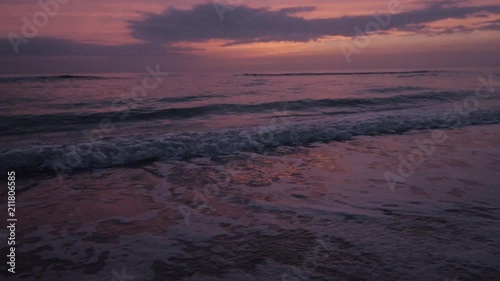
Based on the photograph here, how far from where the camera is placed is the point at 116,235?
158 inches

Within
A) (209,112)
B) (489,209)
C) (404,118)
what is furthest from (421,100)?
(489,209)

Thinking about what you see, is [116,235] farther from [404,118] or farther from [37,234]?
[404,118]

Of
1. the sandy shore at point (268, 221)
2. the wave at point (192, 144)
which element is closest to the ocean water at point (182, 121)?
the wave at point (192, 144)

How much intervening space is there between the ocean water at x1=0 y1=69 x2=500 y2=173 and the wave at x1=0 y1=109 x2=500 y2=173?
20 mm

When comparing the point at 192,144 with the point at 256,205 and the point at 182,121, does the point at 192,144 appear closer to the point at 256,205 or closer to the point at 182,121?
the point at 256,205

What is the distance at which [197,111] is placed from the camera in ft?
50.2

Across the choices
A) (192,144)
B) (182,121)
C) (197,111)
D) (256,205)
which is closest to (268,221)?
(256,205)

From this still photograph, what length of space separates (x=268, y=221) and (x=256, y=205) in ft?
2.00

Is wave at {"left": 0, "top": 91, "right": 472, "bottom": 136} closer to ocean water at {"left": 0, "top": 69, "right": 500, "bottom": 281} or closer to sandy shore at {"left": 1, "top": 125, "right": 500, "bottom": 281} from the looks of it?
ocean water at {"left": 0, "top": 69, "right": 500, "bottom": 281}

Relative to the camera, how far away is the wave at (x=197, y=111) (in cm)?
1218

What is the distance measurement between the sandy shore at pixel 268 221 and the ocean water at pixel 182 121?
1290mm

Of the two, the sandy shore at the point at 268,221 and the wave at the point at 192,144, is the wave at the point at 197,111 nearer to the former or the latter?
the wave at the point at 192,144

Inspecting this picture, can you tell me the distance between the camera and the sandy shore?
10.6 ft

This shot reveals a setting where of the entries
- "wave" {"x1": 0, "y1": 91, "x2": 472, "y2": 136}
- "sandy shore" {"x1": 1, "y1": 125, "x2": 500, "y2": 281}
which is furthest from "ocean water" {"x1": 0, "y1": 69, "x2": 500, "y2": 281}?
"wave" {"x1": 0, "y1": 91, "x2": 472, "y2": 136}
